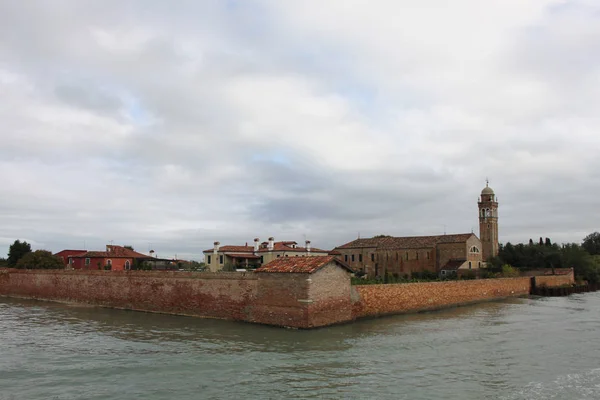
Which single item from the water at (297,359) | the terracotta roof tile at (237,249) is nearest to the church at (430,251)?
the terracotta roof tile at (237,249)

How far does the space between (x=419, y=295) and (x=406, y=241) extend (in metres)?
31.1

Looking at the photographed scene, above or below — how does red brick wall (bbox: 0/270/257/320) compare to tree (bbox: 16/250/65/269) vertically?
below

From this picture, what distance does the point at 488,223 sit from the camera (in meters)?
61.4

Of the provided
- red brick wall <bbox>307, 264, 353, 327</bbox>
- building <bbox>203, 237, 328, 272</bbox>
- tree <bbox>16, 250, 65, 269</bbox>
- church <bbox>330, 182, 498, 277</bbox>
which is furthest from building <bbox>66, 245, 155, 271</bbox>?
red brick wall <bbox>307, 264, 353, 327</bbox>

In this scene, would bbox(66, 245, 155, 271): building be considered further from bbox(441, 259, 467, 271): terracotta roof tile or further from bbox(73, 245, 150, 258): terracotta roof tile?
bbox(441, 259, 467, 271): terracotta roof tile

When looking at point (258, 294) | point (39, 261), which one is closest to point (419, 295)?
point (258, 294)

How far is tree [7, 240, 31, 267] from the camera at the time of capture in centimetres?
5831

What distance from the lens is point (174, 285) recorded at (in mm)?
26453

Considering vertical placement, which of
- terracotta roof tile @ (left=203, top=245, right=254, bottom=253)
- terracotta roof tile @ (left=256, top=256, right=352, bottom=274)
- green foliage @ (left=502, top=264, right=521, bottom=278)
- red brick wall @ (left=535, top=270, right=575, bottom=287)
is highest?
terracotta roof tile @ (left=203, top=245, right=254, bottom=253)

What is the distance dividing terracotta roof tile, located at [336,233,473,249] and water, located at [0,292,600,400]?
101ft

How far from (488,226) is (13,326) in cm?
5393

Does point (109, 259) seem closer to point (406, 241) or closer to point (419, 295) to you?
point (406, 241)

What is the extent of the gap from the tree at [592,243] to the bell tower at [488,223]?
168ft

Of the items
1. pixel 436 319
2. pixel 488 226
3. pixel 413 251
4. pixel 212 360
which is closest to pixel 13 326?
pixel 212 360
